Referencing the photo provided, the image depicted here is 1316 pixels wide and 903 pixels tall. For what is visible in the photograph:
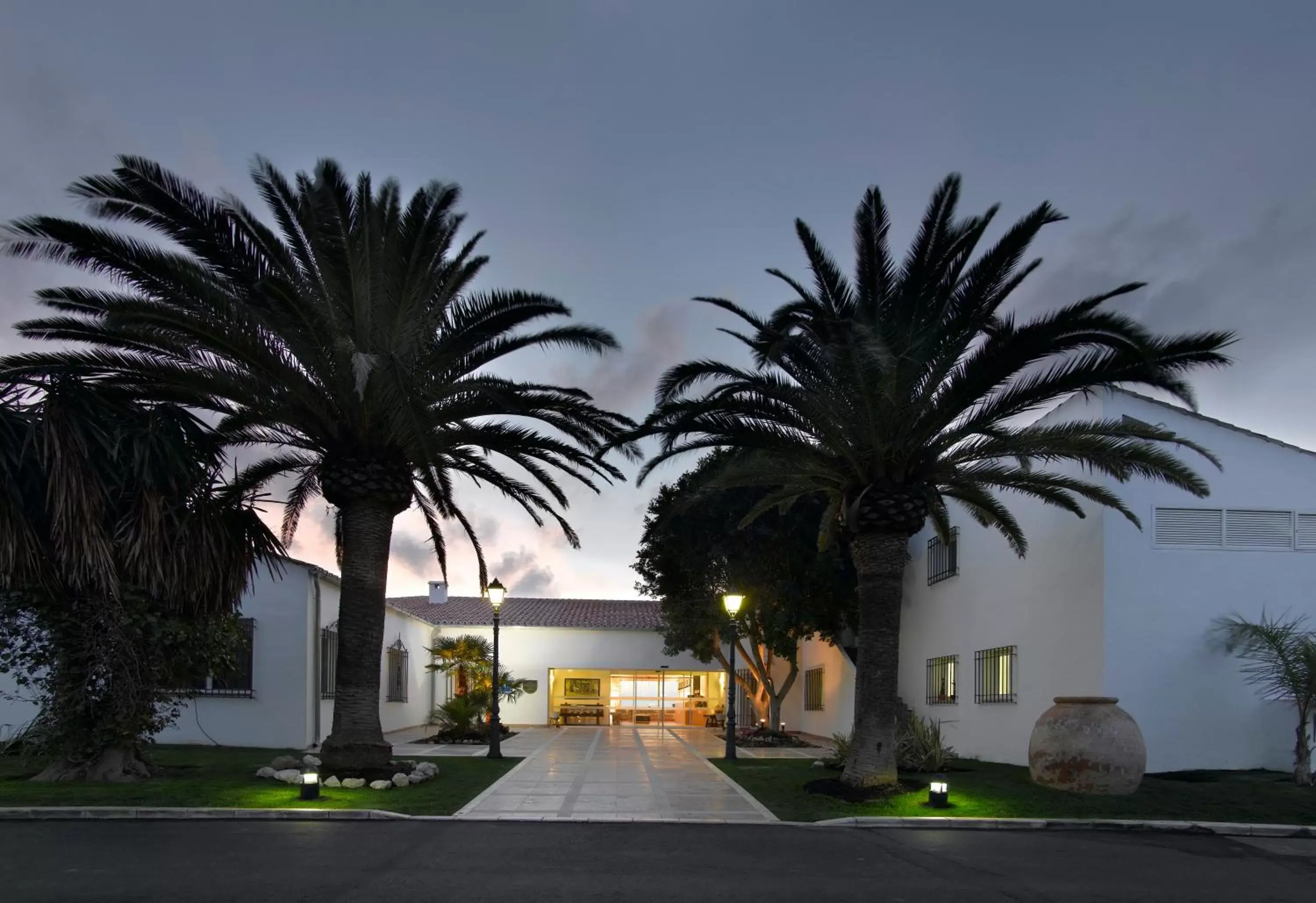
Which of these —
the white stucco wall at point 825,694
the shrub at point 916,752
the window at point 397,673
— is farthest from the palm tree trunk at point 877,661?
the window at point 397,673

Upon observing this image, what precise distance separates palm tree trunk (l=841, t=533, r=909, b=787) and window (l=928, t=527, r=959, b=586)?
25.8 ft

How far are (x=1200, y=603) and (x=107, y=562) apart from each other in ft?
50.3

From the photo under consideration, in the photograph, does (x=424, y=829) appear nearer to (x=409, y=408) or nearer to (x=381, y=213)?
(x=409, y=408)

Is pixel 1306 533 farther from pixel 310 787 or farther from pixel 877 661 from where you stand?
pixel 310 787

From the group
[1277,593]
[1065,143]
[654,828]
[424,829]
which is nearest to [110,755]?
[424,829]

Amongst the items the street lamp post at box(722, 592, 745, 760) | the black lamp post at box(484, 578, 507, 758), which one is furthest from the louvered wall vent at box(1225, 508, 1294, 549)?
the black lamp post at box(484, 578, 507, 758)

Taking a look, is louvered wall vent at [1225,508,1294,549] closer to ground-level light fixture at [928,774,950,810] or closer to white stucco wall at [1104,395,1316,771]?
white stucco wall at [1104,395,1316,771]

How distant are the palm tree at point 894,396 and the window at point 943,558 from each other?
25.4ft

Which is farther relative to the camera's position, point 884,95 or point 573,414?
point 573,414

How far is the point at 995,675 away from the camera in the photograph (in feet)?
65.9

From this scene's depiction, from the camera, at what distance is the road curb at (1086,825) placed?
472 inches

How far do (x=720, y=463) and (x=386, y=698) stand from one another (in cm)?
1165

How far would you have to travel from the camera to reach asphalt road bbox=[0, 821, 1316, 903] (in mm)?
8195

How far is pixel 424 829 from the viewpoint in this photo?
11391mm
